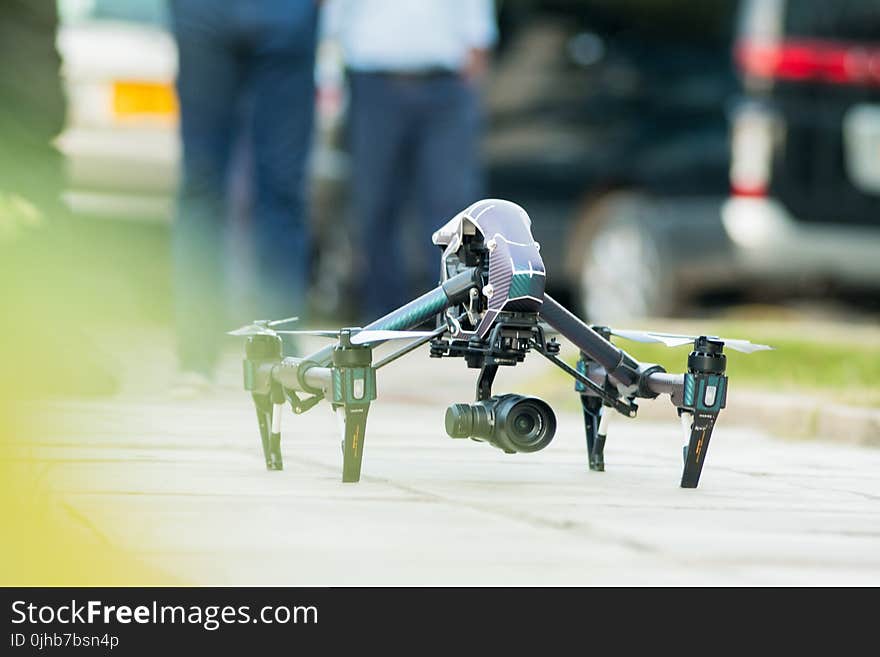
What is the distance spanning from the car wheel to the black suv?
1.50ft

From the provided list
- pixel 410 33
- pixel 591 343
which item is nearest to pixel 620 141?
pixel 410 33

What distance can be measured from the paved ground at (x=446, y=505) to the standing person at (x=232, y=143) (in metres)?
0.86

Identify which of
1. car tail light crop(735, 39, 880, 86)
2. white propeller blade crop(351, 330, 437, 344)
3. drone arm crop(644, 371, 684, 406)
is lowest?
drone arm crop(644, 371, 684, 406)

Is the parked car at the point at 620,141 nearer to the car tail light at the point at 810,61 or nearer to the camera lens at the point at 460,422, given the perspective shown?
the car tail light at the point at 810,61

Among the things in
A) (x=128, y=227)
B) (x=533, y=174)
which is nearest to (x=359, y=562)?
(x=128, y=227)

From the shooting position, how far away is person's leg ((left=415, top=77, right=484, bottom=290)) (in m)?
8.33

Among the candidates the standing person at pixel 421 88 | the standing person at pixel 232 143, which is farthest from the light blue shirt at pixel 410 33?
the standing person at pixel 232 143

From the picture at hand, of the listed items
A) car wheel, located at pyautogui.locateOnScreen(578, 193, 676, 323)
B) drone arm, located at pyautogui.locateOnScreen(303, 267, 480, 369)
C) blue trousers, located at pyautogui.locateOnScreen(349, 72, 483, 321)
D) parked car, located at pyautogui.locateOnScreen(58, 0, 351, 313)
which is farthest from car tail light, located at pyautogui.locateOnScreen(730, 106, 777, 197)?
drone arm, located at pyautogui.locateOnScreen(303, 267, 480, 369)

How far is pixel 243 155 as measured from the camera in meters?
10.0

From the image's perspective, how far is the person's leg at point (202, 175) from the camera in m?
6.86

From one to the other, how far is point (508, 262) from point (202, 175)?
3063mm

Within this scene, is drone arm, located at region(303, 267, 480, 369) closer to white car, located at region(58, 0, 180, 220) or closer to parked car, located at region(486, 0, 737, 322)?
white car, located at region(58, 0, 180, 220)

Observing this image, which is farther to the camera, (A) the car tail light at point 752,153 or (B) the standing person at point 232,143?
(A) the car tail light at point 752,153

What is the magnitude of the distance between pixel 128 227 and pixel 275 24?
9.97 feet
